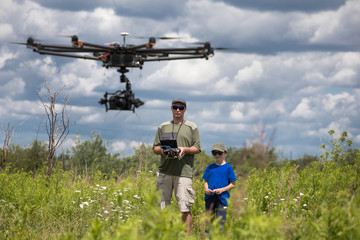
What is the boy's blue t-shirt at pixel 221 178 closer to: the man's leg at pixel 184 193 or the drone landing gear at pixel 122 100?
the man's leg at pixel 184 193

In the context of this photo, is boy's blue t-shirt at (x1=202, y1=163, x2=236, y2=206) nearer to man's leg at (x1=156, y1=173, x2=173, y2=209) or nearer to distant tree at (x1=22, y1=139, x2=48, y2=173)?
man's leg at (x1=156, y1=173, x2=173, y2=209)

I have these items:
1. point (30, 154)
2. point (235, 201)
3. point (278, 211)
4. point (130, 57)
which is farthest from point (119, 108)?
point (235, 201)

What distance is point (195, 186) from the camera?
8859mm

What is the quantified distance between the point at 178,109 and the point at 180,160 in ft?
2.43

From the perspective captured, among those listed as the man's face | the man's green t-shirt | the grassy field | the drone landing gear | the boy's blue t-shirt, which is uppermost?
the drone landing gear

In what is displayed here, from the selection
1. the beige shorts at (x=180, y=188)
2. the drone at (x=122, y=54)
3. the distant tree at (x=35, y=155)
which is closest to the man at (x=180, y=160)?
the beige shorts at (x=180, y=188)

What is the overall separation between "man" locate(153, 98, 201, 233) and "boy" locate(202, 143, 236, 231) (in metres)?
0.31

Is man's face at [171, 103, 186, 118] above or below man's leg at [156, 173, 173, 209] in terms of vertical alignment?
above

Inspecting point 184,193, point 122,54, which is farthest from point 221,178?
point 122,54

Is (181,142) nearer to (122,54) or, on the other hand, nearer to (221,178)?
(221,178)

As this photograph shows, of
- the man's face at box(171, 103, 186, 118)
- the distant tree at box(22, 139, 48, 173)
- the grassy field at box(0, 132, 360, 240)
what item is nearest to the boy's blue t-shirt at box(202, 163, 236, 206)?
the grassy field at box(0, 132, 360, 240)

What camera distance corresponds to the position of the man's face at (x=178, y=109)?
635 centimetres

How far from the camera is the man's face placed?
6.35 meters

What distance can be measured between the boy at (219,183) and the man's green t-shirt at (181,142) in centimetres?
33
